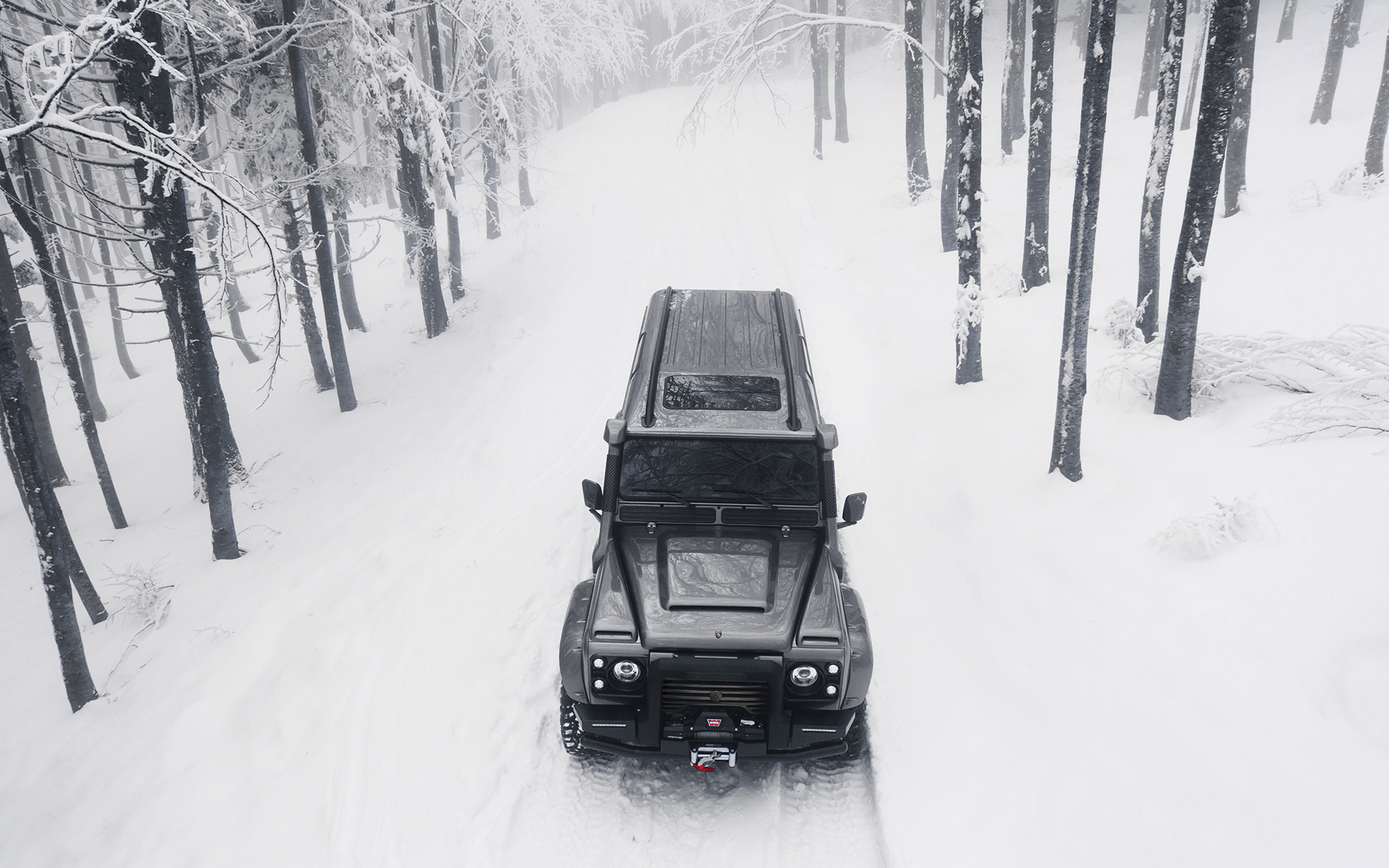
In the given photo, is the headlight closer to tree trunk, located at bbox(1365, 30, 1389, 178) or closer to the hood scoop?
the hood scoop

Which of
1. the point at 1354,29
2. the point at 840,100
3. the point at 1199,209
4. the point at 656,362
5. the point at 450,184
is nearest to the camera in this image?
the point at 656,362

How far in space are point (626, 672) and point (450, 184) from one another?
15483mm

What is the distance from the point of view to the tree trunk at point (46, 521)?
19.5 feet

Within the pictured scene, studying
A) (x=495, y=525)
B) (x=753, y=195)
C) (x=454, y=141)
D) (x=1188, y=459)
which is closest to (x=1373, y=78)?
(x=753, y=195)

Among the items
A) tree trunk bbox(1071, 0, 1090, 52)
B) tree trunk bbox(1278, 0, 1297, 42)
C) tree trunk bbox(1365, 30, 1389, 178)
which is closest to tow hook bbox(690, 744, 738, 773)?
tree trunk bbox(1365, 30, 1389, 178)

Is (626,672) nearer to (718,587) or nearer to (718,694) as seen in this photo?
(718,694)

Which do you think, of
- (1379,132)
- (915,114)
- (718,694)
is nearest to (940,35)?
(915,114)

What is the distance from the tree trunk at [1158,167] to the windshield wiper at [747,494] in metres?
6.59

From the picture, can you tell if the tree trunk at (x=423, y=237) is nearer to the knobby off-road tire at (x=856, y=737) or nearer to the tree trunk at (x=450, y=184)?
the tree trunk at (x=450, y=184)

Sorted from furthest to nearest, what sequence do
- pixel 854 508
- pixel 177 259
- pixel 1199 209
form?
pixel 177 259
pixel 1199 209
pixel 854 508

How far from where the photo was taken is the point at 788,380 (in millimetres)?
6281

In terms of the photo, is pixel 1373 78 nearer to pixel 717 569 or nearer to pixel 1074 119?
pixel 1074 119

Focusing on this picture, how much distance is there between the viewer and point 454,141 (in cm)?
1680

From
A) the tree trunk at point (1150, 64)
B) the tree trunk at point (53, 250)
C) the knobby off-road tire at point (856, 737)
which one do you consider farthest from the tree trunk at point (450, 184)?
the tree trunk at point (1150, 64)
